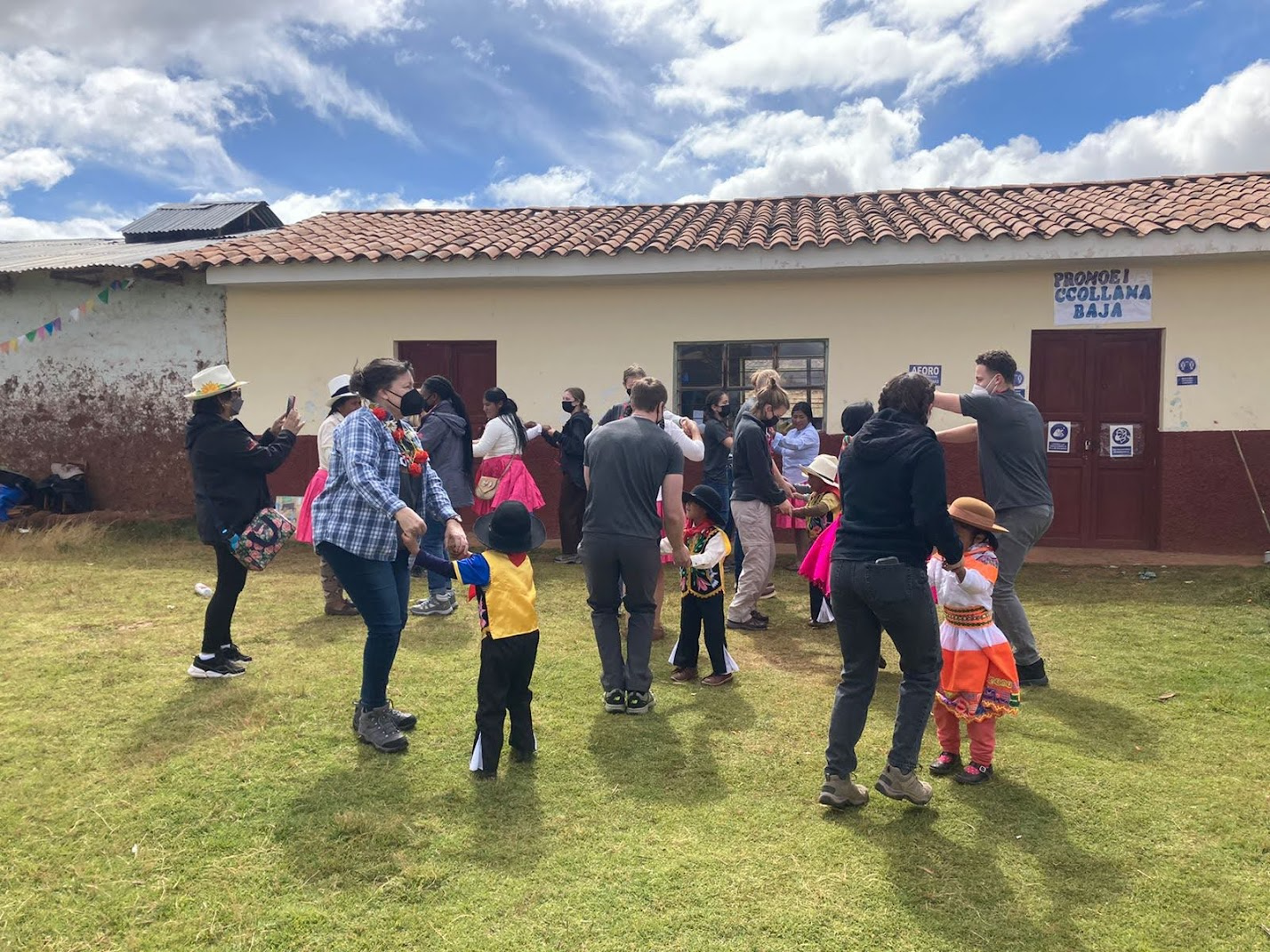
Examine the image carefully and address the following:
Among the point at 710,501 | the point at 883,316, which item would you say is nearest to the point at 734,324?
the point at 883,316

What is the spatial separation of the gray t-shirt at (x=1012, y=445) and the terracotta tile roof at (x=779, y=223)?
406 cm

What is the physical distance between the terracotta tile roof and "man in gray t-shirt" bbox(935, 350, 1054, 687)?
4.04 m

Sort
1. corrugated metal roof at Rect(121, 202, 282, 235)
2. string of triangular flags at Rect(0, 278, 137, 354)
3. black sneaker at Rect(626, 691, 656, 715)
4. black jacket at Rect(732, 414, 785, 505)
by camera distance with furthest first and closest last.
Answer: corrugated metal roof at Rect(121, 202, 282, 235), string of triangular flags at Rect(0, 278, 137, 354), black jacket at Rect(732, 414, 785, 505), black sneaker at Rect(626, 691, 656, 715)

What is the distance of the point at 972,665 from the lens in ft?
12.1

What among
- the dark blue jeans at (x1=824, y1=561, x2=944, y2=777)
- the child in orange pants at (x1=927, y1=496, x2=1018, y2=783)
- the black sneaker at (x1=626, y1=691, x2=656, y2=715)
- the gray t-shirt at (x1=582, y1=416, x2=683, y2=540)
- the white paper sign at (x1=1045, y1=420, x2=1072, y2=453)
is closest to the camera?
the dark blue jeans at (x1=824, y1=561, x2=944, y2=777)

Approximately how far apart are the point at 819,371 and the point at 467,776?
6.74 metres

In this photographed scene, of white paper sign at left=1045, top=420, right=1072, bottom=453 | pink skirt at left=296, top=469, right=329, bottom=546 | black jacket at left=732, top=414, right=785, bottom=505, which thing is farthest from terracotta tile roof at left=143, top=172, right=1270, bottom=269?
pink skirt at left=296, top=469, right=329, bottom=546

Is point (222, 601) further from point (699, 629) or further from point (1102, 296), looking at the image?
point (1102, 296)

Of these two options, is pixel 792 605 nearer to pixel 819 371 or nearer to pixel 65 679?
pixel 819 371

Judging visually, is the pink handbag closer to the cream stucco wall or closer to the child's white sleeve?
the child's white sleeve

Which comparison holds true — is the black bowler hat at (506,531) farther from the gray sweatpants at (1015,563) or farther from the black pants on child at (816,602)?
the black pants on child at (816,602)

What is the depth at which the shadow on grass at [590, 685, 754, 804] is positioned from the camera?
3.71 metres

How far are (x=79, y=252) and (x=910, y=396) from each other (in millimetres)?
13290

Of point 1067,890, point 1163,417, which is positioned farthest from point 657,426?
point 1163,417
